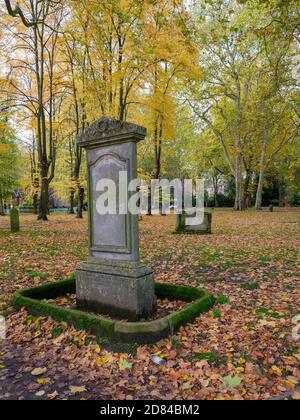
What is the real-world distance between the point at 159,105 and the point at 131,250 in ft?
53.8

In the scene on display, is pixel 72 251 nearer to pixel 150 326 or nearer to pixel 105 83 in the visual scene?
pixel 150 326

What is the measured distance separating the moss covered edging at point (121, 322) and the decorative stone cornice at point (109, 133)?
102 inches

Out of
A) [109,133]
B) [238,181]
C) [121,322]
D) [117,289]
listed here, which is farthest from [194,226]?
[238,181]

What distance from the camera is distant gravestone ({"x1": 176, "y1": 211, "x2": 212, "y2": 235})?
13820 millimetres

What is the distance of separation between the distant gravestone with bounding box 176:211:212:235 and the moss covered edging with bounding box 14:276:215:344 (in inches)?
337

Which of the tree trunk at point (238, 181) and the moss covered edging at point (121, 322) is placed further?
the tree trunk at point (238, 181)

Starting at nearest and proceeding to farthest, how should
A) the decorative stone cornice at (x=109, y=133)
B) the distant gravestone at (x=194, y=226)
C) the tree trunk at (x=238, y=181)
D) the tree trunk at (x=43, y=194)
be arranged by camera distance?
the decorative stone cornice at (x=109, y=133) < the distant gravestone at (x=194, y=226) < the tree trunk at (x=43, y=194) < the tree trunk at (x=238, y=181)

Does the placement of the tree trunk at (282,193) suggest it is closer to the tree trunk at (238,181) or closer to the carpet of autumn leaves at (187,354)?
→ the tree trunk at (238,181)

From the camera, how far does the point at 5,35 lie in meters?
17.1

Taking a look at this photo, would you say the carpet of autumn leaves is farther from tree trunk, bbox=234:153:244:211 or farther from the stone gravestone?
tree trunk, bbox=234:153:244:211

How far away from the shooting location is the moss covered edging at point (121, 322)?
3855mm

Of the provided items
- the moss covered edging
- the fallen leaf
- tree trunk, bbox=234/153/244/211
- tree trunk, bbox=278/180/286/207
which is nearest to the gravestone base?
the moss covered edging

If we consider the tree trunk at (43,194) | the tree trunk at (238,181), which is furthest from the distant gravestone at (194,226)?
the tree trunk at (238,181)

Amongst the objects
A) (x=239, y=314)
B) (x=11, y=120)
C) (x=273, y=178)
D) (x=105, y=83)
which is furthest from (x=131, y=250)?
(x=273, y=178)
